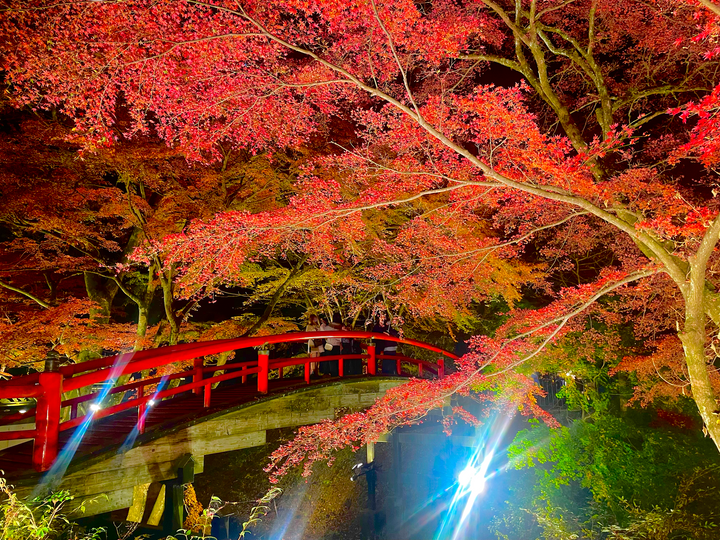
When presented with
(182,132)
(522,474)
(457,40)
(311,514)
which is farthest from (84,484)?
(311,514)

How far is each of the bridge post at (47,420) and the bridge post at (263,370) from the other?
9.74 ft

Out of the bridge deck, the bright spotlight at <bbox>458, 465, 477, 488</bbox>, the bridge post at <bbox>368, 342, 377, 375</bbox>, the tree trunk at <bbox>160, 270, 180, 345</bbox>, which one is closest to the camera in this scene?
the bridge deck

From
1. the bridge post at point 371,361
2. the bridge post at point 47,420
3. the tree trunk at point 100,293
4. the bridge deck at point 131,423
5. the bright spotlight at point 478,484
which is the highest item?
the tree trunk at point 100,293

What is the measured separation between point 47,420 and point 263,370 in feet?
10.2

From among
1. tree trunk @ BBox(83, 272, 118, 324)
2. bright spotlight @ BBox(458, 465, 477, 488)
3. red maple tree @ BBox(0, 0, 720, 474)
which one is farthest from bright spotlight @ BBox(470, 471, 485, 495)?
tree trunk @ BBox(83, 272, 118, 324)

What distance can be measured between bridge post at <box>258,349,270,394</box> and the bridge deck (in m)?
0.11

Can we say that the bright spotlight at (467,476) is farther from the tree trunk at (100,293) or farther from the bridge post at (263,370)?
the tree trunk at (100,293)

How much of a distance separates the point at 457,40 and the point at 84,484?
27.0ft

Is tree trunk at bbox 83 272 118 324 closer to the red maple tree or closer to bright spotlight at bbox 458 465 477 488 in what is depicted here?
the red maple tree

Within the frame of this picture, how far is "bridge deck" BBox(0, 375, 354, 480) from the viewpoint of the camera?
4057 mm

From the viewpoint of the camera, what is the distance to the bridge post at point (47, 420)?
363 centimetres

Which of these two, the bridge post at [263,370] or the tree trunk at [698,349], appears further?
the bridge post at [263,370]

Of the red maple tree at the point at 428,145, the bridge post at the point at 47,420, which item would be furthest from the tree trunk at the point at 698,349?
the bridge post at the point at 47,420

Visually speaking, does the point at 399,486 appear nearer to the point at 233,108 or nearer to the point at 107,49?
the point at 233,108
